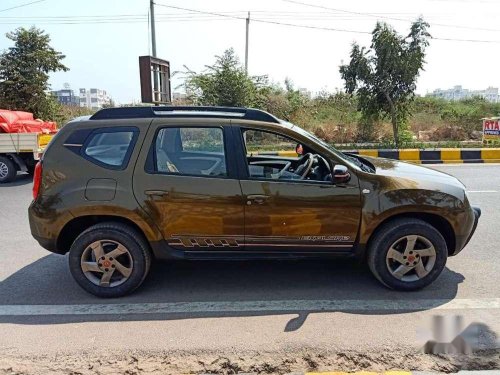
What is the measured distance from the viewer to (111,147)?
3.77m

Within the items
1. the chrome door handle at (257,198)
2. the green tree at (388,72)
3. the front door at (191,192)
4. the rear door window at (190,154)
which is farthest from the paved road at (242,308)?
the green tree at (388,72)

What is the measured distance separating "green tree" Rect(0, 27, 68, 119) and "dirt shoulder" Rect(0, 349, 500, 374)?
17502mm

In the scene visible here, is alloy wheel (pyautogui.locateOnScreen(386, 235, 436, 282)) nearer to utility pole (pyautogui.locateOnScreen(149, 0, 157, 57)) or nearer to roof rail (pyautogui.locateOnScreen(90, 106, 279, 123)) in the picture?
roof rail (pyautogui.locateOnScreen(90, 106, 279, 123))

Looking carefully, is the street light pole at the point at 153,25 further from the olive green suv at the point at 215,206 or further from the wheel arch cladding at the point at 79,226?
the wheel arch cladding at the point at 79,226

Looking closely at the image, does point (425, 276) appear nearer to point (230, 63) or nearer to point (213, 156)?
point (213, 156)

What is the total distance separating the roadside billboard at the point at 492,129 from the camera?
14727 mm

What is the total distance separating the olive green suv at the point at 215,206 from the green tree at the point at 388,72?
11.2 m

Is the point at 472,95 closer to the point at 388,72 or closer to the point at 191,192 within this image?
the point at 388,72

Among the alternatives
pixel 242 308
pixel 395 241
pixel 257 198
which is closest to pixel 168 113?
pixel 257 198

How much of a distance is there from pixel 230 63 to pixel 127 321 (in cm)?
1345

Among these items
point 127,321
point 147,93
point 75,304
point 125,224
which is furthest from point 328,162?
point 147,93

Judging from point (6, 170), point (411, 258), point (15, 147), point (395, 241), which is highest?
point (15, 147)

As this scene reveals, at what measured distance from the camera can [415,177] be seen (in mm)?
3893

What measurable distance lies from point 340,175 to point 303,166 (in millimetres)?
526
